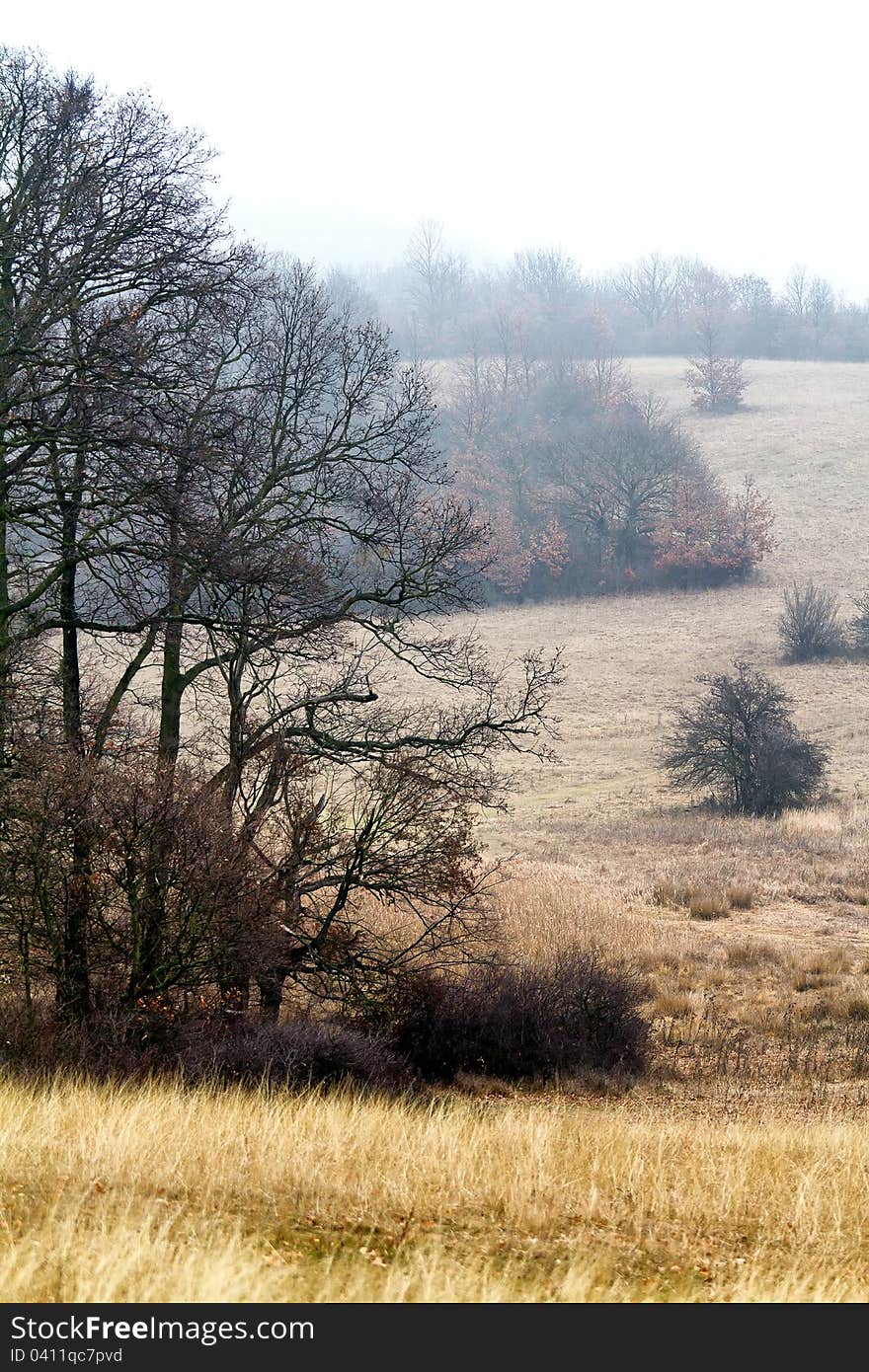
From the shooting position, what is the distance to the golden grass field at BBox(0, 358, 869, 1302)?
4.49 m

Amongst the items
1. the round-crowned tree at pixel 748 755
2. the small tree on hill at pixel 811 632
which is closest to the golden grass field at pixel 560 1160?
the round-crowned tree at pixel 748 755

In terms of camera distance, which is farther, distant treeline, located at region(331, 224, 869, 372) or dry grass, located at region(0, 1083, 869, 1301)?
distant treeline, located at region(331, 224, 869, 372)

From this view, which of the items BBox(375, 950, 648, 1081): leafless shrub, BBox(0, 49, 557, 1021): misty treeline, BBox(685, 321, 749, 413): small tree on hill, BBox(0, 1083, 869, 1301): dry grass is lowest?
BBox(375, 950, 648, 1081): leafless shrub

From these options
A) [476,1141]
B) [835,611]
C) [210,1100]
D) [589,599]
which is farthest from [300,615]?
[589,599]

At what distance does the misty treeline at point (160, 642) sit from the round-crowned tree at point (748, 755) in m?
15.9

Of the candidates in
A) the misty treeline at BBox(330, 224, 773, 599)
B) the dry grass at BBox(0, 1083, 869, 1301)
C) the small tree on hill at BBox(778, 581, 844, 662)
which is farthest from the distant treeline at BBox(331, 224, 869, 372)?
the dry grass at BBox(0, 1083, 869, 1301)

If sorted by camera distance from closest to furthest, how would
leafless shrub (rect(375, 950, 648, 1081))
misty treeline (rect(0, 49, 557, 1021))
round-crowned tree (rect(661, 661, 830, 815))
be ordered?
misty treeline (rect(0, 49, 557, 1021)) < leafless shrub (rect(375, 950, 648, 1081)) < round-crowned tree (rect(661, 661, 830, 815))

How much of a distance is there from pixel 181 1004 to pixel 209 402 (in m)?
7.57

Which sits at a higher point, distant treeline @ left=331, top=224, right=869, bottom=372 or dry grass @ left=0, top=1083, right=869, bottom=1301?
distant treeline @ left=331, top=224, right=869, bottom=372

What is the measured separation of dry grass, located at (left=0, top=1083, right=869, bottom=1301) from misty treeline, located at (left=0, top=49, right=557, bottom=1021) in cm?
233

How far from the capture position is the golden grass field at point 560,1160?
4.49m

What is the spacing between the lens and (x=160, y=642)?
14578 millimetres

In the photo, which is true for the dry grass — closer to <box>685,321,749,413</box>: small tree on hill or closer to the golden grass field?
the golden grass field
